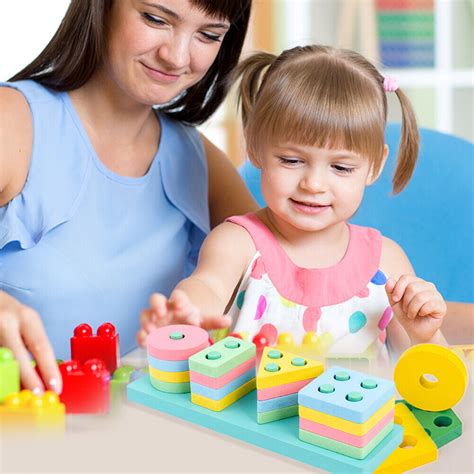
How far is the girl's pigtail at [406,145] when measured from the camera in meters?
0.80

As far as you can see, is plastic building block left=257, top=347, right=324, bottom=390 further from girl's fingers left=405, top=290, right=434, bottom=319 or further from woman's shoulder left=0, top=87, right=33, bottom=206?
woman's shoulder left=0, top=87, right=33, bottom=206

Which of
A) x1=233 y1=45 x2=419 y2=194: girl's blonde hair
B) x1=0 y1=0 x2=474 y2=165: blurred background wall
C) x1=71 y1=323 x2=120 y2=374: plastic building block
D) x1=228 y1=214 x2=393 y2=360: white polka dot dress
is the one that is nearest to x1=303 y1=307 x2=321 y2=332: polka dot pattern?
x1=228 y1=214 x2=393 y2=360: white polka dot dress

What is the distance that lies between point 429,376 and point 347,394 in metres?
0.12

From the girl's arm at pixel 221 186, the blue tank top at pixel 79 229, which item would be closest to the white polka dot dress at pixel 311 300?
the blue tank top at pixel 79 229

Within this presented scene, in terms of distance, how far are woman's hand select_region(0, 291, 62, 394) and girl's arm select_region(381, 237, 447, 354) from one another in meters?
0.33

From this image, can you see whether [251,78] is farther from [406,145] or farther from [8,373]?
[8,373]

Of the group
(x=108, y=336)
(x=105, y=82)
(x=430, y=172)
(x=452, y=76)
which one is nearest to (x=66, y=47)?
(x=105, y=82)

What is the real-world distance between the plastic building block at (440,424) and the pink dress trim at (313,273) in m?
0.22

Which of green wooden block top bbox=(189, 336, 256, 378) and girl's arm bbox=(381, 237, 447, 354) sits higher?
green wooden block top bbox=(189, 336, 256, 378)

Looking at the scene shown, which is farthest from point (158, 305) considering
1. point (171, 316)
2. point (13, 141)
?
point (13, 141)

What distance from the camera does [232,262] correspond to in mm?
747

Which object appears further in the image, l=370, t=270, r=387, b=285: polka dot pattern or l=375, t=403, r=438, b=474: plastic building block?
l=370, t=270, r=387, b=285: polka dot pattern

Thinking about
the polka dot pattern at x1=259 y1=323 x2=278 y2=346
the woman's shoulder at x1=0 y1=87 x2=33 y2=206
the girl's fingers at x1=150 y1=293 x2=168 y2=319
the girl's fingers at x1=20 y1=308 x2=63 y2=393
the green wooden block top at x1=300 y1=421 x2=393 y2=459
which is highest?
the woman's shoulder at x1=0 y1=87 x2=33 y2=206

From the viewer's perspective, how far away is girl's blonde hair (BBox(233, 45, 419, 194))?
0.69 meters
